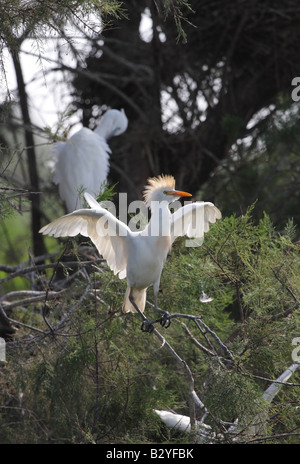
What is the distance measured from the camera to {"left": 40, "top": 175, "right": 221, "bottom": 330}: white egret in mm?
2211

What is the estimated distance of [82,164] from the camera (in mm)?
3789

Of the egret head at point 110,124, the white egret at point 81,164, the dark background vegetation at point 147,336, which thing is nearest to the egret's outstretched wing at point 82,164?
the white egret at point 81,164

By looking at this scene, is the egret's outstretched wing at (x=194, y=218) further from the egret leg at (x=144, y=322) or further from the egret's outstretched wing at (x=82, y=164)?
the egret's outstretched wing at (x=82, y=164)

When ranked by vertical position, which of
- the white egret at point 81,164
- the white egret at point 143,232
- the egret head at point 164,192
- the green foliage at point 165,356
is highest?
the white egret at point 81,164

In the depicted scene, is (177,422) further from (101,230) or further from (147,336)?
(101,230)

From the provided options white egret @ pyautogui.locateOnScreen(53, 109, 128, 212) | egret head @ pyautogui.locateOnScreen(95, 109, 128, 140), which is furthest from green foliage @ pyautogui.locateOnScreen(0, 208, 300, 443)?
egret head @ pyautogui.locateOnScreen(95, 109, 128, 140)

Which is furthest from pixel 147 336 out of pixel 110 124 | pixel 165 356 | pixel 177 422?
pixel 110 124

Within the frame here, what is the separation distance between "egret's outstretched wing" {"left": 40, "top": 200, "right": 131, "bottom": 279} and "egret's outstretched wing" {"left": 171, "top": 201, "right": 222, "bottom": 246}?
182mm

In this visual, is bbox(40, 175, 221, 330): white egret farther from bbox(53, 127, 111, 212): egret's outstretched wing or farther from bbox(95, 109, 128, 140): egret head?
bbox(95, 109, 128, 140): egret head

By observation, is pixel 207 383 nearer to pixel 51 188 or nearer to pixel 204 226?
pixel 204 226

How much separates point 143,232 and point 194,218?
194 mm

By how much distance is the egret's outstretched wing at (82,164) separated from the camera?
3.78m

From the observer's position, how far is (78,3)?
208 centimetres
